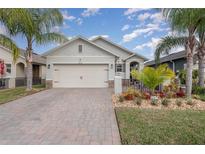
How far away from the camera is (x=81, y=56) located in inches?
750

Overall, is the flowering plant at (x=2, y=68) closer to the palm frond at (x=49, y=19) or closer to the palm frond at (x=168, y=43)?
the palm frond at (x=49, y=19)

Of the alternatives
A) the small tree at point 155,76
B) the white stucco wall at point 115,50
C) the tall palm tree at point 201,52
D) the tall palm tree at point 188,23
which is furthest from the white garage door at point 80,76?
the tall palm tree at point 188,23

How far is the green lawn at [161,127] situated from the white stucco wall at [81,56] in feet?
38.9

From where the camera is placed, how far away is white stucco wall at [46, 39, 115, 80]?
19.0 m

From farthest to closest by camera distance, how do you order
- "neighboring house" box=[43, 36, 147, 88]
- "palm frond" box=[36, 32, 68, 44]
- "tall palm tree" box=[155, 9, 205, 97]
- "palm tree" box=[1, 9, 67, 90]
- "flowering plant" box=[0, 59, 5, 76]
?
1. "neighboring house" box=[43, 36, 147, 88]
2. "flowering plant" box=[0, 59, 5, 76]
3. "palm frond" box=[36, 32, 68, 44]
4. "palm tree" box=[1, 9, 67, 90]
5. "tall palm tree" box=[155, 9, 205, 97]

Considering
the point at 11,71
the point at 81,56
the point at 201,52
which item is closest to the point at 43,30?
the point at 81,56

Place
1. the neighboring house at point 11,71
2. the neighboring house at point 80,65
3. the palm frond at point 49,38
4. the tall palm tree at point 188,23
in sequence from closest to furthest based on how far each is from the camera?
the tall palm tree at point 188,23, the palm frond at point 49,38, the neighboring house at point 80,65, the neighboring house at point 11,71

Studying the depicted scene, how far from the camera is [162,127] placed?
5730 millimetres

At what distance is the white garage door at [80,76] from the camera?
1902 cm

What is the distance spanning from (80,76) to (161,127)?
1408 cm

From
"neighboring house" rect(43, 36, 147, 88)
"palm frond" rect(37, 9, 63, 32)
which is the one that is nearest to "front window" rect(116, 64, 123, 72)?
"neighboring house" rect(43, 36, 147, 88)

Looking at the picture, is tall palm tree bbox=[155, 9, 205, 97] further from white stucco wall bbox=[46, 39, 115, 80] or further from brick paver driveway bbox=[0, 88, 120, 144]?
white stucco wall bbox=[46, 39, 115, 80]

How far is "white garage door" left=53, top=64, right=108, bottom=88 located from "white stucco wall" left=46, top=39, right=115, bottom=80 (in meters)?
0.51
